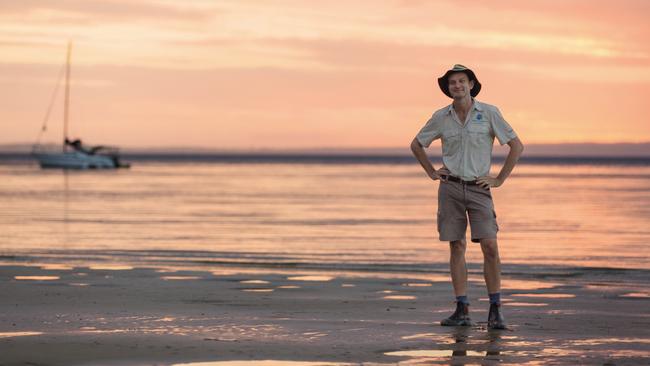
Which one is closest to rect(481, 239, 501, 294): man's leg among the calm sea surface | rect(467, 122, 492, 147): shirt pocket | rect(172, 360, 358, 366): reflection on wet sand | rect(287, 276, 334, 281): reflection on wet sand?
rect(467, 122, 492, 147): shirt pocket

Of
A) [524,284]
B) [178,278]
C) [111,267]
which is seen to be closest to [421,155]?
[524,284]

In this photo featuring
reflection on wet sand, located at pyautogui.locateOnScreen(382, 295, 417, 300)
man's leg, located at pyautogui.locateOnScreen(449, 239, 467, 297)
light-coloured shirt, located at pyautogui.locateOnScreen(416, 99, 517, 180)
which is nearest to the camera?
light-coloured shirt, located at pyautogui.locateOnScreen(416, 99, 517, 180)

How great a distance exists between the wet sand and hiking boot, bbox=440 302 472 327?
90 millimetres

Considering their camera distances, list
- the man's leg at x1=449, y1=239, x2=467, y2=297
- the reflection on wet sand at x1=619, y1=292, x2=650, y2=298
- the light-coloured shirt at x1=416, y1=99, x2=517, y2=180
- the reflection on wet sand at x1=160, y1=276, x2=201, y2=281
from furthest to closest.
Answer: the reflection on wet sand at x1=160, y1=276, x2=201, y2=281, the reflection on wet sand at x1=619, y1=292, x2=650, y2=298, the man's leg at x1=449, y1=239, x2=467, y2=297, the light-coloured shirt at x1=416, y1=99, x2=517, y2=180

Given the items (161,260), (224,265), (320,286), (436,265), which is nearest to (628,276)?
(436,265)

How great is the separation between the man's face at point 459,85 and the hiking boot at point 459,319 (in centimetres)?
161

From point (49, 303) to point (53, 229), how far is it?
41.7ft

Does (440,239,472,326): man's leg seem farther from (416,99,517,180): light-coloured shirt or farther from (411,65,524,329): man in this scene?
(416,99,517,180): light-coloured shirt

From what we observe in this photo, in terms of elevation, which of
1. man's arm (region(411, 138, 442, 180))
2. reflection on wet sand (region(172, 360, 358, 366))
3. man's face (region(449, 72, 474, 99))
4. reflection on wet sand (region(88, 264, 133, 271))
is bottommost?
reflection on wet sand (region(88, 264, 133, 271))

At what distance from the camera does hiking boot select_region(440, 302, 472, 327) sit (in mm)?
8977

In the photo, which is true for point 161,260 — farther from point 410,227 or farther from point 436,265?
point 410,227

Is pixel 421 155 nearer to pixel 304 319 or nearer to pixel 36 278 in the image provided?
pixel 304 319

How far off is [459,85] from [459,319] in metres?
1.79

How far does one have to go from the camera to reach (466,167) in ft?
30.1
